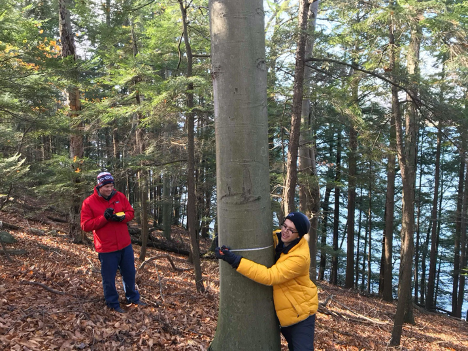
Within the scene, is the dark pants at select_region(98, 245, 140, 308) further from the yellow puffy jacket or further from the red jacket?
the yellow puffy jacket

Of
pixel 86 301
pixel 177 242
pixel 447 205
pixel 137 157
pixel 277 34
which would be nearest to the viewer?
pixel 86 301

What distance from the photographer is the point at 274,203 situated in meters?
10.6

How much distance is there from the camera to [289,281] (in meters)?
2.62

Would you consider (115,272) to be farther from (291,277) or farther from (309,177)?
(309,177)

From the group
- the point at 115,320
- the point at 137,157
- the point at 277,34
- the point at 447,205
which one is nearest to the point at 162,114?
the point at 137,157

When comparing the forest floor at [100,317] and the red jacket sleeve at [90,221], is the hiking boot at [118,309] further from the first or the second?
the red jacket sleeve at [90,221]

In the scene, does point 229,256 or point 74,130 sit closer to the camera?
point 229,256

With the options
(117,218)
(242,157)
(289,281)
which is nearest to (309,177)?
(117,218)

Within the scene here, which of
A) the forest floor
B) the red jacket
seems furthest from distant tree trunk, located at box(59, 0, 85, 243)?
the red jacket

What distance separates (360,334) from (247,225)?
245 inches

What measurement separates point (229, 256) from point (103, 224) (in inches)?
105

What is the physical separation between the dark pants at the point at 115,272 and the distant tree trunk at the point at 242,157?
2591mm

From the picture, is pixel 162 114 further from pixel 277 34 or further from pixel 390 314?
pixel 390 314

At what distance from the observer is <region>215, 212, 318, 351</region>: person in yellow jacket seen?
222cm
